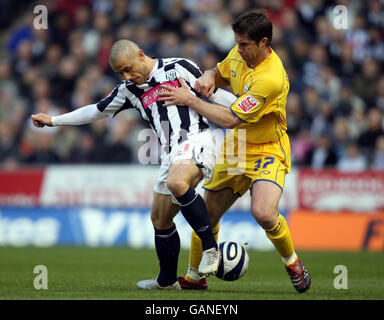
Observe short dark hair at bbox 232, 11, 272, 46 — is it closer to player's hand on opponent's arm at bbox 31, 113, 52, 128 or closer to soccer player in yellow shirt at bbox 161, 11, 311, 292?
soccer player in yellow shirt at bbox 161, 11, 311, 292

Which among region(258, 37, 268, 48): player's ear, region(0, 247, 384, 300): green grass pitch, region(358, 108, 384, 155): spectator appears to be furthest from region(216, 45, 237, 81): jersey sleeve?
region(358, 108, 384, 155): spectator

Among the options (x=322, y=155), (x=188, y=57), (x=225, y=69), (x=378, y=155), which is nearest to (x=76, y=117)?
(x=225, y=69)

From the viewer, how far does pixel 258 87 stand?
7066 millimetres

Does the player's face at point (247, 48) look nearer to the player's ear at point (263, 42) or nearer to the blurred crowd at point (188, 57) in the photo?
the player's ear at point (263, 42)

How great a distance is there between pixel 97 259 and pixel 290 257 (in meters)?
4.64

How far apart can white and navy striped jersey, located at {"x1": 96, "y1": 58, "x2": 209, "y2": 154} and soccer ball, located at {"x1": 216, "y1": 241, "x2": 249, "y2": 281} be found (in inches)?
44.2

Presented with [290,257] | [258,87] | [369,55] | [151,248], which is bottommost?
[151,248]

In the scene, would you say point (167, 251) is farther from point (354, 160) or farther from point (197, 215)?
point (354, 160)

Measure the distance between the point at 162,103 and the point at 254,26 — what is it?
1.16 meters

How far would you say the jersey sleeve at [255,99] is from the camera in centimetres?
706

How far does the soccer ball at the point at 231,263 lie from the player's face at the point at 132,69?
72.1 inches
